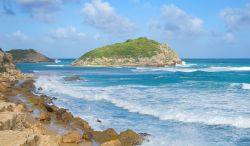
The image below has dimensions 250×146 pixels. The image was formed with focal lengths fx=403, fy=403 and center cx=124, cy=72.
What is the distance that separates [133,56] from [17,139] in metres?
157

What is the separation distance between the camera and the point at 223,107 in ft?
99.2

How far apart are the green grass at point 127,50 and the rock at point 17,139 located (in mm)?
152648

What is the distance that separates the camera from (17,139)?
38.9 feet

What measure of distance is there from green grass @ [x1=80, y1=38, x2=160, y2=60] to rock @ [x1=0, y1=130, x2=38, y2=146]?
153 meters

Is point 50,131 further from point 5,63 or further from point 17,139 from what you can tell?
point 5,63

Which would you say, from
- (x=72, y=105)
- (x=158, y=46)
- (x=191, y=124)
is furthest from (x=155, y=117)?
(x=158, y=46)

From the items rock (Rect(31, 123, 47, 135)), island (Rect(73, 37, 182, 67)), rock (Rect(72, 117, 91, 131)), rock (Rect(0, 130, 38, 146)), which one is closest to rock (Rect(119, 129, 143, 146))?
rock (Rect(72, 117, 91, 131))

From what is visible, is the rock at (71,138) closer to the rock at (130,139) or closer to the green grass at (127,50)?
the rock at (130,139)

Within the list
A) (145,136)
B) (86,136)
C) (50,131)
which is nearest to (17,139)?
(86,136)

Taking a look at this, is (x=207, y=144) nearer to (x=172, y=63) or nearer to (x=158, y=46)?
(x=172, y=63)

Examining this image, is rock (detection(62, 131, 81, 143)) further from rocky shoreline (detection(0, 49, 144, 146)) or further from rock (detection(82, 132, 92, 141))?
rock (detection(82, 132, 92, 141))

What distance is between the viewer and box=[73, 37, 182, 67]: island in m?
162

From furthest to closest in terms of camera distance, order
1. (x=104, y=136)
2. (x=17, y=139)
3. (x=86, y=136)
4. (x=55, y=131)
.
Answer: (x=55, y=131) < (x=104, y=136) < (x=86, y=136) < (x=17, y=139)

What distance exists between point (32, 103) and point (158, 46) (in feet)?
473
